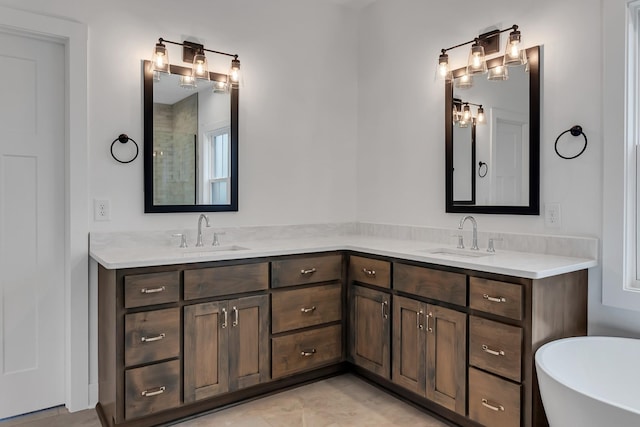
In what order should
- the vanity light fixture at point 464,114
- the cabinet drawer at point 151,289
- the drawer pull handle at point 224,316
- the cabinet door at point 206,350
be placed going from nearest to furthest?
the cabinet drawer at point 151,289, the cabinet door at point 206,350, the drawer pull handle at point 224,316, the vanity light fixture at point 464,114

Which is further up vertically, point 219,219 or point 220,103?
point 220,103

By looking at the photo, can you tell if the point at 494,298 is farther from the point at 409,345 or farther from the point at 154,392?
the point at 154,392

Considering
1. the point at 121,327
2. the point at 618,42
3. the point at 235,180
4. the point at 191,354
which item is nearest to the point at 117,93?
the point at 235,180

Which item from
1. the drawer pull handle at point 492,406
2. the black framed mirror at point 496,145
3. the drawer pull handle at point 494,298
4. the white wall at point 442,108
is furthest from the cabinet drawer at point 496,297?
the black framed mirror at point 496,145

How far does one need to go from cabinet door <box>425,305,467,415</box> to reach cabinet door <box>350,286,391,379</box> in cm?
32

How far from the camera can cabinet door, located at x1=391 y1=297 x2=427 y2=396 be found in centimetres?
242

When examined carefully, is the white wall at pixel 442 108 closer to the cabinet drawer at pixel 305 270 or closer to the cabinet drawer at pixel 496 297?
the cabinet drawer at pixel 496 297

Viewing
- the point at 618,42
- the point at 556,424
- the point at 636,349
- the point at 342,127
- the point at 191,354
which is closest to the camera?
the point at 556,424

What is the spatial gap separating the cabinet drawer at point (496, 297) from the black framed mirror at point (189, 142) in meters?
1.68

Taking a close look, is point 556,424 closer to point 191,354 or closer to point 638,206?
point 638,206

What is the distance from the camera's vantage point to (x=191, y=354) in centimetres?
233

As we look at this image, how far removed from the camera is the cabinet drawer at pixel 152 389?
2.19 meters

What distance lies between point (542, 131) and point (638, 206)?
610mm

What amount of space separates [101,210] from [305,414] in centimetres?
165
